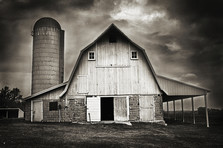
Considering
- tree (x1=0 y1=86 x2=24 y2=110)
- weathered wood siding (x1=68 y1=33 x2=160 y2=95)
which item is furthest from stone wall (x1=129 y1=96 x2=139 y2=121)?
tree (x1=0 y1=86 x2=24 y2=110)

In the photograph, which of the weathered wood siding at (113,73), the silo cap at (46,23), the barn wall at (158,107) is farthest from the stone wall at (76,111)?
the silo cap at (46,23)

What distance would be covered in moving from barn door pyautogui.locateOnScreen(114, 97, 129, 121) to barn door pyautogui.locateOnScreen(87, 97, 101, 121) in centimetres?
133

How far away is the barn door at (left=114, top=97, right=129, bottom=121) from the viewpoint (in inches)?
717

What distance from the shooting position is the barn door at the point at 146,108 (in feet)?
59.9

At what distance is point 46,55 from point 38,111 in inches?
364

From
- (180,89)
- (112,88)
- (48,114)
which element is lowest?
(48,114)

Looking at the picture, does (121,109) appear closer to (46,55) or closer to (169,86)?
(169,86)

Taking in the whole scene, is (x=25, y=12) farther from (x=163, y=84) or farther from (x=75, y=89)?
(x=163, y=84)

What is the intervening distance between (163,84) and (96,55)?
5839 mm

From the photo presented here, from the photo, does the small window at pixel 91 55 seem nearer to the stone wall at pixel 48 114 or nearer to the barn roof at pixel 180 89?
the stone wall at pixel 48 114

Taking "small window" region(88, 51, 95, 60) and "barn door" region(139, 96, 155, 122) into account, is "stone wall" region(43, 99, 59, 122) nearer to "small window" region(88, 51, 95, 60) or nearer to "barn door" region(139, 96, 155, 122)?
"small window" region(88, 51, 95, 60)

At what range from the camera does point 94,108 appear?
1853 cm

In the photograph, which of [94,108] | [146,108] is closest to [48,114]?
[94,108]

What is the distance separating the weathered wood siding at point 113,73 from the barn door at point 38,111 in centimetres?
287
